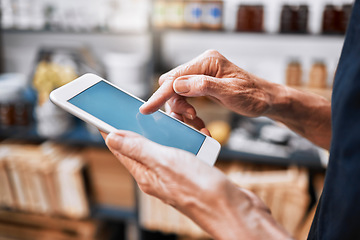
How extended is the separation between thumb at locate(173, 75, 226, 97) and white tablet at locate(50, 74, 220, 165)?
0.10m

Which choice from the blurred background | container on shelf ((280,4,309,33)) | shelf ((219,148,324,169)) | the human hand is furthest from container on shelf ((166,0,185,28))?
the human hand

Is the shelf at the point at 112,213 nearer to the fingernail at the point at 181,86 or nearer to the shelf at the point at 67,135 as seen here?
the shelf at the point at 67,135

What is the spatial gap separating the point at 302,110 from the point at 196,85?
1.09 ft

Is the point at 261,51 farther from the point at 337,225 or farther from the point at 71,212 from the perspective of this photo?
the point at 337,225

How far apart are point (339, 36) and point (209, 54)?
1.08 metres

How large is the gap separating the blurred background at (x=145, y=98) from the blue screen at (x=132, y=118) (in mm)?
839

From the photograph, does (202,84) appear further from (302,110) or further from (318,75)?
(318,75)

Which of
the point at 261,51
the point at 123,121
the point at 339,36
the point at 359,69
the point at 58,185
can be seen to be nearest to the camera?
the point at 359,69

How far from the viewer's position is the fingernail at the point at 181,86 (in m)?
0.74

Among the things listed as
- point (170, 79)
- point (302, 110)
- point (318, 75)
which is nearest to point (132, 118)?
point (170, 79)

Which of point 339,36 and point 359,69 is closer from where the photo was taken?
point 359,69

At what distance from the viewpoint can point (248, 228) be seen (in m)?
0.52

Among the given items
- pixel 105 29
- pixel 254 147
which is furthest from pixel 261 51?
pixel 105 29

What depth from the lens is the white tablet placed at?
73 cm
